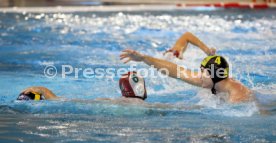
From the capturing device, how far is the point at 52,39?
874cm

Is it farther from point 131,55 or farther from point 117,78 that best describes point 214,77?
point 117,78

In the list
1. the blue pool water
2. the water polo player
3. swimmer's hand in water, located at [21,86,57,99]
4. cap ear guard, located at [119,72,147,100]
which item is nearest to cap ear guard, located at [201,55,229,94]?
the water polo player

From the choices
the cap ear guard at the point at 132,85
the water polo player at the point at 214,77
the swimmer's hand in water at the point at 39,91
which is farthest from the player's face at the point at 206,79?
the swimmer's hand in water at the point at 39,91

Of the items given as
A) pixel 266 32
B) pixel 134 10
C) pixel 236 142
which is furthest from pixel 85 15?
pixel 236 142

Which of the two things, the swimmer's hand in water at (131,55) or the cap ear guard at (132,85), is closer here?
the swimmer's hand in water at (131,55)

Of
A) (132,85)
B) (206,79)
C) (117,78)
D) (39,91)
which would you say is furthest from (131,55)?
(117,78)

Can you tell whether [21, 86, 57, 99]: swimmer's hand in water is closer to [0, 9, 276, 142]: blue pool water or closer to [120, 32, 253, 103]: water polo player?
[0, 9, 276, 142]: blue pool water

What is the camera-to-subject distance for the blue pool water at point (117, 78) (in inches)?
151

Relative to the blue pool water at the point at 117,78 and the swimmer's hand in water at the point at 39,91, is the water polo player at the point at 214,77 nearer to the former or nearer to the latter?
the blue pool water at the point at 117,78

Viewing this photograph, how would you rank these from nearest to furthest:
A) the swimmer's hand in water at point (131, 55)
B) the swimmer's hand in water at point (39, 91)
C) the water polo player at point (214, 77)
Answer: the swimmer's hand in water at point (131, 55) < the water polo player at point (214, 77) < the swimmer's hand in water at point (39, 91)

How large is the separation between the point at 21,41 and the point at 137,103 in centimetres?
471

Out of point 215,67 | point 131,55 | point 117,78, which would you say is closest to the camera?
point 131,55

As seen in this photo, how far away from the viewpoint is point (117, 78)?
5.95 m

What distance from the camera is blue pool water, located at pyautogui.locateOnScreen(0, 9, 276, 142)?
3.83 meters
